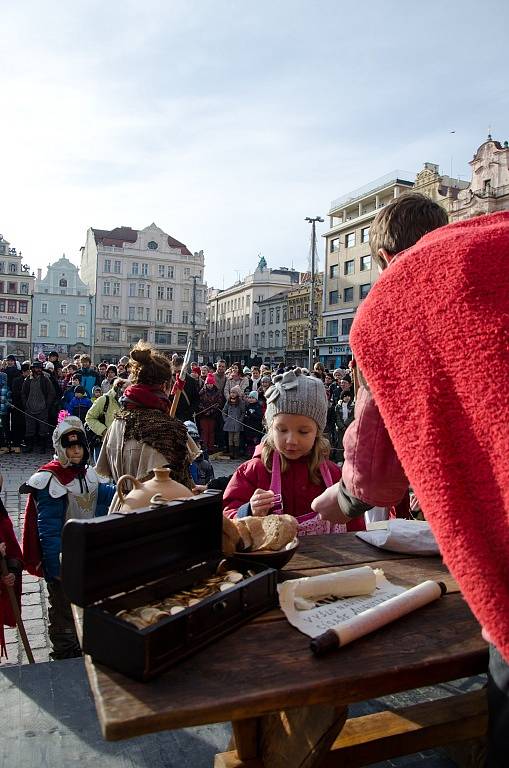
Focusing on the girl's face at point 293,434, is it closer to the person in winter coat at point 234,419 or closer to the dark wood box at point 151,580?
the dark wood box at point 151,580

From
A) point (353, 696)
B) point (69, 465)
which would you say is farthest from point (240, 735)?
point (69, 465)

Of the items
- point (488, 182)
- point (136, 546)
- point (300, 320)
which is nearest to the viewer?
point (136, 546)

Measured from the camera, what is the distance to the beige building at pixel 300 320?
195 feet

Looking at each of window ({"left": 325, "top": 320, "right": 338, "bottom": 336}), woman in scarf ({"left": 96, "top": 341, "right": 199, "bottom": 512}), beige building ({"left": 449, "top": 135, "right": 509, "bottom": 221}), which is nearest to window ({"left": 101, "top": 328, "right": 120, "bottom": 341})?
window ({"left": 325, "top": 320, "right": 338, "bottom": 336})

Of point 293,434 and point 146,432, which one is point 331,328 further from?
point 293,434

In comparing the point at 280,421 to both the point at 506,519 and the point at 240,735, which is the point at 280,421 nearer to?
the point at 240,735

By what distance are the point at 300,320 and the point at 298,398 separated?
198 feet

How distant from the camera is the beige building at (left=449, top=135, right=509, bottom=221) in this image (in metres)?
36.5

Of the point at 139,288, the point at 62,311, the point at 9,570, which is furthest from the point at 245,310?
the point at 9,570

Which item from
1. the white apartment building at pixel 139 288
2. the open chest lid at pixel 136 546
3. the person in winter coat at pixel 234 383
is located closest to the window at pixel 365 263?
the white apartment building at pixel 139 288

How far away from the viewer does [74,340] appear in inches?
2781

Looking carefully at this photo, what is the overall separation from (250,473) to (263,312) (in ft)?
232

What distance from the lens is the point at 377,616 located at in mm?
1497

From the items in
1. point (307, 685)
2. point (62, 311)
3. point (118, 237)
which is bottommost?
point (307, 685)
